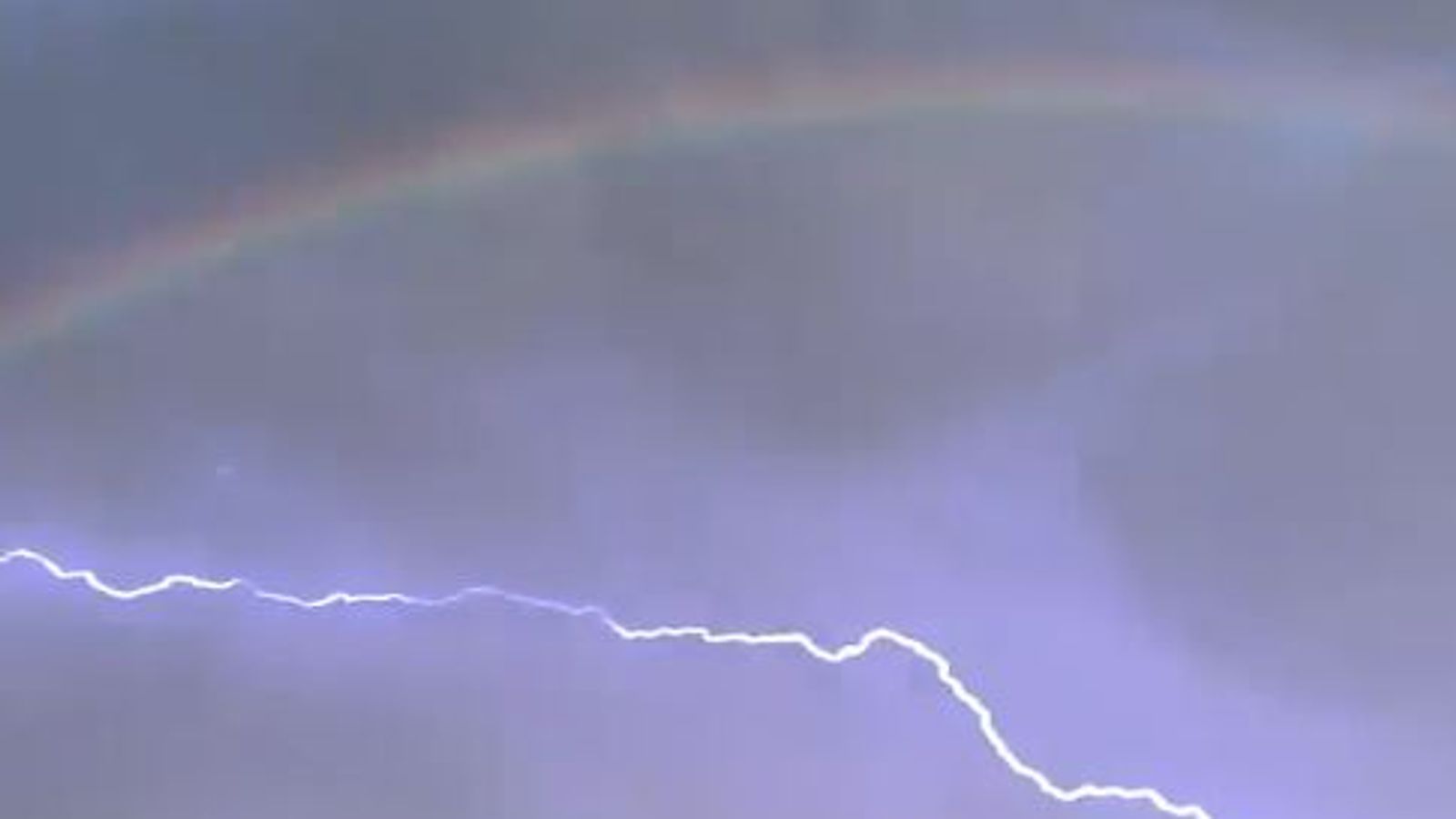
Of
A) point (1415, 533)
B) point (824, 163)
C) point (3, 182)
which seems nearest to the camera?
point (1415, 533)

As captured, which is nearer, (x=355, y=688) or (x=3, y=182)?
(x=355, y=688)

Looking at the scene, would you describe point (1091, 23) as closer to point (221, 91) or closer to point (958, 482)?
point (958, 482)

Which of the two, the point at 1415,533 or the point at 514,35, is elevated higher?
the point at 514,35

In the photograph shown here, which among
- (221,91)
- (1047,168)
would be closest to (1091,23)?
(1047,168)
